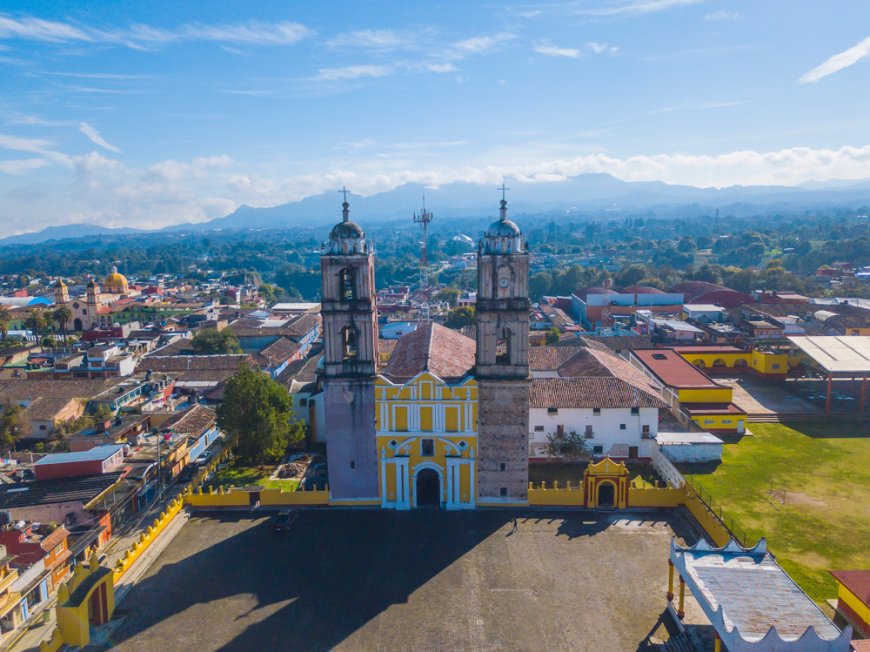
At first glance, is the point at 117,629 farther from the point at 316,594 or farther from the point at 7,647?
the point at 316,594

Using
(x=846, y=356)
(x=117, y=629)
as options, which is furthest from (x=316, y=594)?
(x=846, y=356)

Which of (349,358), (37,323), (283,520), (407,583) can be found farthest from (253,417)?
(37,323)

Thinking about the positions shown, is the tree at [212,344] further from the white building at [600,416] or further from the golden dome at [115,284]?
the golden dome at [115,284]

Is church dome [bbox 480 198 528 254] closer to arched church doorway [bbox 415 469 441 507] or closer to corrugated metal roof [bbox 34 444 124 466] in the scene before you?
arched church doorway [bbox 415 469 441 507]

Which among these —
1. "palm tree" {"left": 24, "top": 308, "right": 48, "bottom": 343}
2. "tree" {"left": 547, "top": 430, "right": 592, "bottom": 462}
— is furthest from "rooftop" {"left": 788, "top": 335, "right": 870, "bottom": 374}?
"palm tree" {"left": 24, "top": 308, "right": 48, "bottom": 343}

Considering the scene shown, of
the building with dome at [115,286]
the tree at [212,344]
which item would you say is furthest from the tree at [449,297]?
the building with dome at [115,286]

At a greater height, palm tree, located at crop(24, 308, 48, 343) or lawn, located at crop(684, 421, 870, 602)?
palm tree, located at crop(24, 308, 48, 343)
